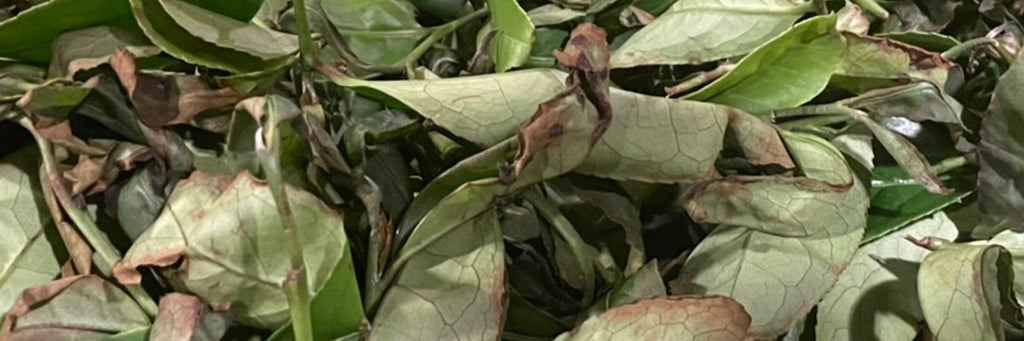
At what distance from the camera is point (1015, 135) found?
0.37 meters

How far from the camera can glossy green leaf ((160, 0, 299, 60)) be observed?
12.4 inches

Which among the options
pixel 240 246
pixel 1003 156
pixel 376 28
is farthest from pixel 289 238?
pixel 1003 156

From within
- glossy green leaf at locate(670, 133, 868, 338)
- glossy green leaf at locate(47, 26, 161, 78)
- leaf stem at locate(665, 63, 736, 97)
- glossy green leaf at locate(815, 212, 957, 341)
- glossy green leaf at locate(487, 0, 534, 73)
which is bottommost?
glossy green leaf at locate(815, 212, 957, 341)

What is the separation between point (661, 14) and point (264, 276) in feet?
0.60

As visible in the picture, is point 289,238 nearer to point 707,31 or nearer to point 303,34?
point 303,34

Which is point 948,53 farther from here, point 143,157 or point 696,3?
point 143,157

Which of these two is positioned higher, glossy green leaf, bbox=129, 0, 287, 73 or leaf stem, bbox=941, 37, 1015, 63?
glossy green leaf, bbox=129, 0, 287, 73

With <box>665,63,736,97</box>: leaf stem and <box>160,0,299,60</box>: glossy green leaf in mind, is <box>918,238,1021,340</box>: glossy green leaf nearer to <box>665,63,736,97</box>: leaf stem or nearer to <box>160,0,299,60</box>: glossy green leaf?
<box>665,63,736,97</box>: leaf stem

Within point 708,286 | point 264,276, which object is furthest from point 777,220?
point 264,276

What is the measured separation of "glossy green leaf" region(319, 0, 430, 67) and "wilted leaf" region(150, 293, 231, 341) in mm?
112

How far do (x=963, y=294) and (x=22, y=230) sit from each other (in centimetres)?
27

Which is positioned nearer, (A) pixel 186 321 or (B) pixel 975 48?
(A) pixel 186 321

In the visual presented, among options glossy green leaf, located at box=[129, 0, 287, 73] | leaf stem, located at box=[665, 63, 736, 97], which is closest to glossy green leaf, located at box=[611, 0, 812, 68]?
leaf stem, located at box=[665, 63, 736, 97]

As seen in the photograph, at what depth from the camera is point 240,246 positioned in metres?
0.28
